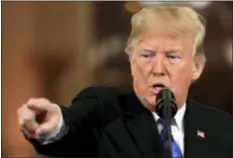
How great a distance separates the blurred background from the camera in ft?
4.23

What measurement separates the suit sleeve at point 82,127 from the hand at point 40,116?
0.11 meters

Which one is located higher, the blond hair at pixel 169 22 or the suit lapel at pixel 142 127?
the blond hair at pixel 169 22

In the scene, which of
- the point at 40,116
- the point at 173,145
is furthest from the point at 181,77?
the point at 40,116

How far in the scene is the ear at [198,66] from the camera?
130 cm

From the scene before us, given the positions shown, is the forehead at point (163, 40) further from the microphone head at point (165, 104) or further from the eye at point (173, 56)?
the microphone head at point (165, 104)

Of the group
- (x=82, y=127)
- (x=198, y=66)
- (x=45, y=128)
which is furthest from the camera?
(x=198, y=66)

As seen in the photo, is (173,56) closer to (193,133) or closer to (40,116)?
(193,133)

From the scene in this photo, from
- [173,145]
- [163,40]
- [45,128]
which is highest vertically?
[163,40]

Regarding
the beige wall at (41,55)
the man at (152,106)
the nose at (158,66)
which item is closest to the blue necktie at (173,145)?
the man at (152,106)

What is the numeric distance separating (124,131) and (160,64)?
184 mm

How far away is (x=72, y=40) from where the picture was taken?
130 cm

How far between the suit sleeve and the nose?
139 mm

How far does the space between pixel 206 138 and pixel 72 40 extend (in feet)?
1.36

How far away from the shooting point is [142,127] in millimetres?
1265
